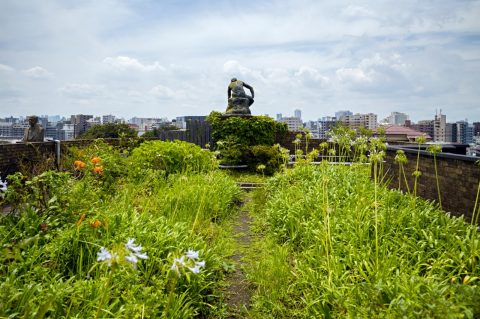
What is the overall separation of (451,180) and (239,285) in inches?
153

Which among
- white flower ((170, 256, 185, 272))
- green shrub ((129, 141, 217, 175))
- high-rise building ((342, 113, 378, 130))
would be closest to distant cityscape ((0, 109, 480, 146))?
high-rise building ((342, 113, 378, 130))

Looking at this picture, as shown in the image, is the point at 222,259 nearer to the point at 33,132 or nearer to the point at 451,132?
the point at 33,132

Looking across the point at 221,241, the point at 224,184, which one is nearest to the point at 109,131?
the point at 224,184

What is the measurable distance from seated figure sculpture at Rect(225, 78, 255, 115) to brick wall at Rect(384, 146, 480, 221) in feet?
28.4

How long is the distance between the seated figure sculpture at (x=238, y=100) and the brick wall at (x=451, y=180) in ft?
28.4

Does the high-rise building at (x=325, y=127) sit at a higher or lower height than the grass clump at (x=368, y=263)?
higher

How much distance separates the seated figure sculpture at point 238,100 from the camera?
47.0 ft

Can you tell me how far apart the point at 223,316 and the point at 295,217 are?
204 cm

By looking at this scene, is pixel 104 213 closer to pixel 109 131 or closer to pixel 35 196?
pixel 35 196

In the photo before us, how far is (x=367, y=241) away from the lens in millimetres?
3525

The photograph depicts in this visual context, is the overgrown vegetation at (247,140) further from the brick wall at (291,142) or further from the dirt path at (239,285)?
the dirt path at (239,285)

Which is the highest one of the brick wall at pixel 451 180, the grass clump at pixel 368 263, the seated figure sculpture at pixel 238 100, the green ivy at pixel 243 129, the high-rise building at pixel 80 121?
the high-rise building at pixel 80 121

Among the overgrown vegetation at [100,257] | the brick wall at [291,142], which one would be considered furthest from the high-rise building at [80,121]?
the overgrown vegetation at [100,257]

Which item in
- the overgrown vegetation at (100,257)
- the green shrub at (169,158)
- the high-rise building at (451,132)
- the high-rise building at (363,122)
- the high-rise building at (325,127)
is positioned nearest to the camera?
the overgrown vegetation at (100,257)
